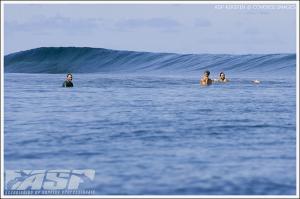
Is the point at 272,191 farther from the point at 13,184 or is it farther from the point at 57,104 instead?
the point at 57,104

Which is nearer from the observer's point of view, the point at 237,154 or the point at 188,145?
the point at 237,154

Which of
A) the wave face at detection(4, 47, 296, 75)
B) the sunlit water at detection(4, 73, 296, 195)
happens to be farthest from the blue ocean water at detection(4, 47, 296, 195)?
the wave face at detection(4, 47, 296, 75)

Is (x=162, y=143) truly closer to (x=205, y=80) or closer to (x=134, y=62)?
(x=205, y=80)

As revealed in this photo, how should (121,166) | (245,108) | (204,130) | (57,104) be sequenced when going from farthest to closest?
(57,104)
(245,108)
(204,130)
(121,166)

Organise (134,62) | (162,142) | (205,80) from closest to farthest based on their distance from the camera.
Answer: (162,142), (205,80), (134,62)

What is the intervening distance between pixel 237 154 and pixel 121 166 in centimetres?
245

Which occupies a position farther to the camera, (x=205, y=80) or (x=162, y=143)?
(x=205, y=80)

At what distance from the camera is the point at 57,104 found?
21531 mm

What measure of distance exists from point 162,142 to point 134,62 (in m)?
58.3

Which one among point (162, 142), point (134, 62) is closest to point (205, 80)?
point (162, 142)

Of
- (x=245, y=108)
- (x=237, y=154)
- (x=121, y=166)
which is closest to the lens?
(x=121, y=166)

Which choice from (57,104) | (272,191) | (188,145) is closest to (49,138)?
(188,145)

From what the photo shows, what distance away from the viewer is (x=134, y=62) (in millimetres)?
71375

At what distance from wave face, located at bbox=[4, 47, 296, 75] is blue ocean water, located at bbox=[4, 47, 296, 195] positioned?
32.7 metres
